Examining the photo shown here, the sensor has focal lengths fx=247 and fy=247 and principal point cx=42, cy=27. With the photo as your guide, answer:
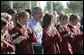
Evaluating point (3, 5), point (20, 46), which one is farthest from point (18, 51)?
point (3, 5)

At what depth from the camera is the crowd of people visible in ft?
14.1

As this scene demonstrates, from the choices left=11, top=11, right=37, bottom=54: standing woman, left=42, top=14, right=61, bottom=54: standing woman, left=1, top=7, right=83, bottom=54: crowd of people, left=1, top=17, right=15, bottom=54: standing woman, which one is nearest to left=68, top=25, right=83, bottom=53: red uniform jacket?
left=1, top=7, right=83, bottom=54: crowd of people

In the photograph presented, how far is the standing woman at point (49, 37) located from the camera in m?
5.09

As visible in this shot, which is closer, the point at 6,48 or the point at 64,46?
the point at 6,48

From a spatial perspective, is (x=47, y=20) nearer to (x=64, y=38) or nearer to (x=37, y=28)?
(x=37, y=28)

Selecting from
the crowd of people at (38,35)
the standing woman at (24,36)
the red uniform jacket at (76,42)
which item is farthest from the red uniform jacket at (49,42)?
the red uniform jacket at (76,42)

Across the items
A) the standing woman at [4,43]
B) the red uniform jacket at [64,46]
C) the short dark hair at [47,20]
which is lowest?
the red uniform jacket at [64,46]

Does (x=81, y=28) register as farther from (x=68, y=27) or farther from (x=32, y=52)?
(x=32, y=52)

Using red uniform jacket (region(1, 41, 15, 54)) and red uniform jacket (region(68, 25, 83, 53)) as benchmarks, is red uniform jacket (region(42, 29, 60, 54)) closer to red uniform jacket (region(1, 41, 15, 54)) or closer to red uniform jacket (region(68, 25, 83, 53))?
red uniform jacket (region(68, 25, 83, 53))

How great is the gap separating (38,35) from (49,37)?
233 mm

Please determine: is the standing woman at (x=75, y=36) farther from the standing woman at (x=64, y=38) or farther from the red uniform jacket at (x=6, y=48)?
the red uniform jacket at (x=6, y=48)

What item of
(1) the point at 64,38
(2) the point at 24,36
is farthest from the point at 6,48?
(1) the point at 64,38

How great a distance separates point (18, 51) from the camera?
15.4 feet

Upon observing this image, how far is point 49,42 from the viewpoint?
16.7ft
